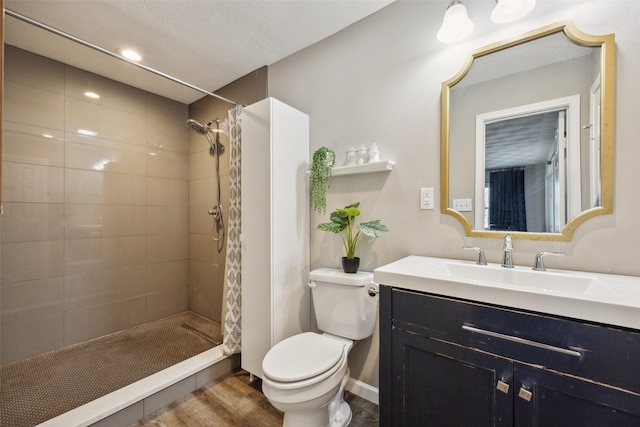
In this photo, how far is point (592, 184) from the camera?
1.14 meters

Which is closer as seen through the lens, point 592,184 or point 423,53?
point 592,184

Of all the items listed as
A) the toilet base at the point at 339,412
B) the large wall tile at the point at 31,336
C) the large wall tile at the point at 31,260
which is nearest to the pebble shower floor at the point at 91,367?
the large wall tile at the point at 31,336

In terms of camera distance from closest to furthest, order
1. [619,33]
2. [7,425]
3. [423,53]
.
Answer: [619,33] < [7,425] < [423,53]

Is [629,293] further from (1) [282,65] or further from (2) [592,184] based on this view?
(1) [282,65]

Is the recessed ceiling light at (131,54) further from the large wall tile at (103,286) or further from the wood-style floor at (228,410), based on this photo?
the wood-style floor at (228,410)

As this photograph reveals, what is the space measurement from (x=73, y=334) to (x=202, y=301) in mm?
954

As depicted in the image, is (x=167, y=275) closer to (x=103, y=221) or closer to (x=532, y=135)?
(x=103, y=221)

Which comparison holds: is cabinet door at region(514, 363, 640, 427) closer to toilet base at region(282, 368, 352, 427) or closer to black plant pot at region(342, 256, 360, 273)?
toilet base at region(282, 368, 352, 427)

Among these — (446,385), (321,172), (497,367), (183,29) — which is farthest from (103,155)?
(497,367)

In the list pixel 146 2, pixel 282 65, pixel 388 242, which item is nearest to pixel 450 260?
pixel 388 242

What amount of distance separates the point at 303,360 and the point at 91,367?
1.65 m

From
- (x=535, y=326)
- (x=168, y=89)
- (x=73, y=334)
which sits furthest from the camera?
(x=168, y=89)

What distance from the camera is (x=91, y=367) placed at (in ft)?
6.16

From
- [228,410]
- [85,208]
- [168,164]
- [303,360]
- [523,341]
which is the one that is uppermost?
[168,164]
